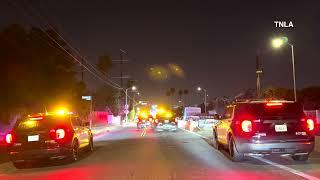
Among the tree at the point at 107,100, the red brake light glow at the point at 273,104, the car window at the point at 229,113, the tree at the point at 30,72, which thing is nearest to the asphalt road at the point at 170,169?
the car window at the point at 229,113

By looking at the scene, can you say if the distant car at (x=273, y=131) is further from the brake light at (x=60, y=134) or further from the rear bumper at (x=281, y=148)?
the brake light at (x=60, y=134)

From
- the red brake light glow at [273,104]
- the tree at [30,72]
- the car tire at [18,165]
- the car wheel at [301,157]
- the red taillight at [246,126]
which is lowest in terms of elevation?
the car tire at [18,165]

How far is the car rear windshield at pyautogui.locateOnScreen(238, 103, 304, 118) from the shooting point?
16.2 m

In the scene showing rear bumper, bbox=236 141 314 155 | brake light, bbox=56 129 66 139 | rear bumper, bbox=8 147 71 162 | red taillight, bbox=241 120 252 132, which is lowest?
rear bumper, bbox=8 147 71 162

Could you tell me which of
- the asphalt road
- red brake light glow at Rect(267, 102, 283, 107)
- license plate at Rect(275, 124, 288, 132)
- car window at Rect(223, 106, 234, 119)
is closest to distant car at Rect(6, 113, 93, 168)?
the asphalt road

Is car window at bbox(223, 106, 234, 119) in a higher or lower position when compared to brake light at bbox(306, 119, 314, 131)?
higher

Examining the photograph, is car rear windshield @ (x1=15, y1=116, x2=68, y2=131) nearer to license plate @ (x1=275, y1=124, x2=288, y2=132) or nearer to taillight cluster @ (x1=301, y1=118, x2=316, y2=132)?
license plate @ (x1=275, y1=124, x2=288, y2=132)

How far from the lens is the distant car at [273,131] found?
52.2 feet

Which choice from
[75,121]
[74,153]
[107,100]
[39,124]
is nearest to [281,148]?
[74,153]

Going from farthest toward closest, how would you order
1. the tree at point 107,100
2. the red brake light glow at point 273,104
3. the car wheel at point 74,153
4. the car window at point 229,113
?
1. the tree at point 107,100
2. the car wheel at point 74,153
3. the car window at point 229,113
4. the red brake light glow at point 273,104

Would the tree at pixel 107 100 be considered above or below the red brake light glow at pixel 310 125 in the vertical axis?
above

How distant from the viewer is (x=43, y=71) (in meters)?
36.8

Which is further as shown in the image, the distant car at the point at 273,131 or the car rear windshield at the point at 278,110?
the car rear windshield at the point at 278,110

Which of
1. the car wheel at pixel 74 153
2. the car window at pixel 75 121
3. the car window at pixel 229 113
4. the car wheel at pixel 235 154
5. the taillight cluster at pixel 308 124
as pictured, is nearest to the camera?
the taillight cluster at pixel 308 124
